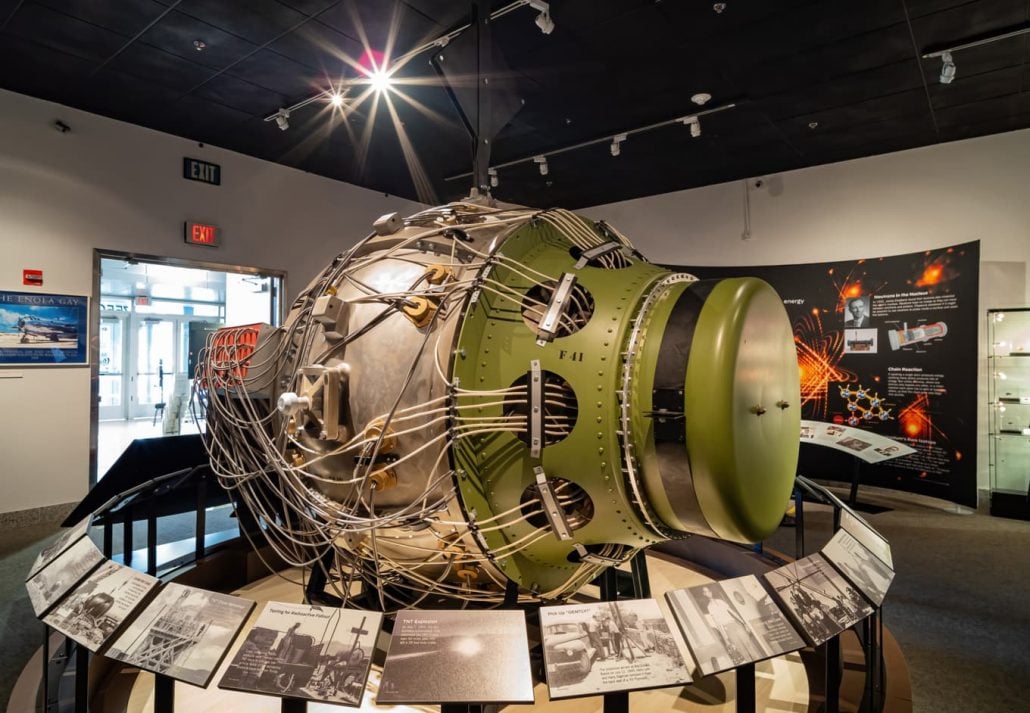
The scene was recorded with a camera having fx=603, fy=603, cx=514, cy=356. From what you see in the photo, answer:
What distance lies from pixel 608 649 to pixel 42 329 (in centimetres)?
593

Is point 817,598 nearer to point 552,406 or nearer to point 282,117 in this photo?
point 552,406

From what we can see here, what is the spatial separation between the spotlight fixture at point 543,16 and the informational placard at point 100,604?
379cm

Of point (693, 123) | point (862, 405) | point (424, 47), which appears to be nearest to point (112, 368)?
point (424, 47)

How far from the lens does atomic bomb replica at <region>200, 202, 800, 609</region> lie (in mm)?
1814

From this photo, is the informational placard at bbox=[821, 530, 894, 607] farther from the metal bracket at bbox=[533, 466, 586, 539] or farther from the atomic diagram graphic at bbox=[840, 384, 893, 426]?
the atomic diagram graphic at bbox=[840, 384, 893, 426]

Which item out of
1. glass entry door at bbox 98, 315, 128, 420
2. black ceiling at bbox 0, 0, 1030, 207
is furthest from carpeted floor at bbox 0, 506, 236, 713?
black ceiling at bbox 0, 0, 1030, 207

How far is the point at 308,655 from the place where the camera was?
1.43 m

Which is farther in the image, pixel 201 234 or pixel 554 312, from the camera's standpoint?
pixel 201 234

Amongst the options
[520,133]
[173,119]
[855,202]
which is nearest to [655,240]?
[855,202]

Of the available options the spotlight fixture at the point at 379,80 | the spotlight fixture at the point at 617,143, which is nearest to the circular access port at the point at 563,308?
A: the spotlight fixture at the point at 379,80

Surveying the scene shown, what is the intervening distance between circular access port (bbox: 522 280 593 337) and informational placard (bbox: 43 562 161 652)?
4.48 feet

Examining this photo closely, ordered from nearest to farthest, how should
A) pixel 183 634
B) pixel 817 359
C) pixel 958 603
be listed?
1. pixel 183 634
2. pixel 958 603
3. pixel 817 359

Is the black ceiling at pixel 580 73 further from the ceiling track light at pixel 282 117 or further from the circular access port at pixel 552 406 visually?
the circular access port at pixel 552 406

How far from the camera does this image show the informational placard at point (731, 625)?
1.48 meters
